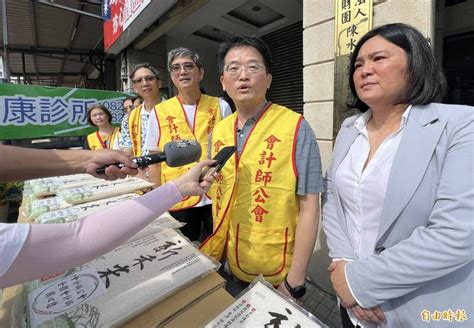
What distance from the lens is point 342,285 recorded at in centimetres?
112

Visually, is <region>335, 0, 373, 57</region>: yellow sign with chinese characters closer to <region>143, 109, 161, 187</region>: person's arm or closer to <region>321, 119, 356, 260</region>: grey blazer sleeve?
<region>321, 119, 356, 260</region>: grey blazer sleeve

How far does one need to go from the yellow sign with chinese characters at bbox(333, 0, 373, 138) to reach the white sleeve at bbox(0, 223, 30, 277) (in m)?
2.48

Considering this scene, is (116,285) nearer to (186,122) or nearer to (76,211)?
(76,211)

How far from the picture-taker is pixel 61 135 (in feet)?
18.7

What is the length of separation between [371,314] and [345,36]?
90.6 inches

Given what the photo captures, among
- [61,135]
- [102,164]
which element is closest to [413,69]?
[102,164]

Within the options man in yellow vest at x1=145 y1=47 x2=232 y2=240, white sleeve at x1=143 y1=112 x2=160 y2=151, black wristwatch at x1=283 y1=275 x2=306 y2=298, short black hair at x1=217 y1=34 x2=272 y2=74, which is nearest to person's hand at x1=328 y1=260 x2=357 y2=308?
black wristwatch at x1=283 y1=275 x2=306 y2=298

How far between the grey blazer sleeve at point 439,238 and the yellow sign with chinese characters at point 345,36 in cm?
154

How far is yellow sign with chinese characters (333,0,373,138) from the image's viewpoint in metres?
2.31

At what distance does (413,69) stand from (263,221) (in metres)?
0.99

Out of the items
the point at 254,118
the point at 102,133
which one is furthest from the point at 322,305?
the point at 102,133

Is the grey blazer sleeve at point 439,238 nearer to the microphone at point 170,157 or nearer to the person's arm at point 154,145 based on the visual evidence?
the microphone at point 170,157

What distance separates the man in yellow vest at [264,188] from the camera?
139 centimetres

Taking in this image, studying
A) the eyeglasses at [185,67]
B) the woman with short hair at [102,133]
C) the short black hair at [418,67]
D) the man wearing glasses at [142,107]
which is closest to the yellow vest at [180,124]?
the eyeglasses at [185,67]
